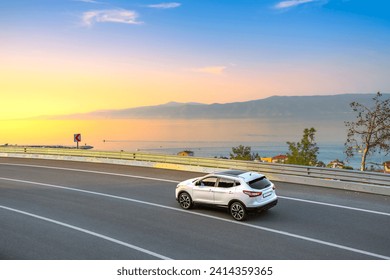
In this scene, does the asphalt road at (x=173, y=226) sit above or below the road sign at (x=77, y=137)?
below

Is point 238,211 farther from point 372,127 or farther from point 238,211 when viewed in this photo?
point 372,127

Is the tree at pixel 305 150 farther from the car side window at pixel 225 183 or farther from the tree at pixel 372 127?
the car side window at pixel 225 183

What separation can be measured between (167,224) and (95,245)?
2.44m

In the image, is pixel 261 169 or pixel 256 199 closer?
pixel 256 199

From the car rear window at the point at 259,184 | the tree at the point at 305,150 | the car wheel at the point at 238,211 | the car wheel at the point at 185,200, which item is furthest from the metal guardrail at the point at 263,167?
the tree at the point at 305,150

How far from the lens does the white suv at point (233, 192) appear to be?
11359 millimetres

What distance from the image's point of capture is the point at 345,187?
593 inches

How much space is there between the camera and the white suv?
11.4 metres

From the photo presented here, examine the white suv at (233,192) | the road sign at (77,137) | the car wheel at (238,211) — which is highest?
the road sign at (77,137)

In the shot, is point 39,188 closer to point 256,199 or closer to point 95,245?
point 95,245

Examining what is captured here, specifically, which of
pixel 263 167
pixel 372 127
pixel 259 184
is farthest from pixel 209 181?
pixel 372 127

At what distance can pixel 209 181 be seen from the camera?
12516 mm

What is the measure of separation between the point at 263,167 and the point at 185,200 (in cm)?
624

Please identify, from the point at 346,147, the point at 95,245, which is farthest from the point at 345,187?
the point at 346,147
